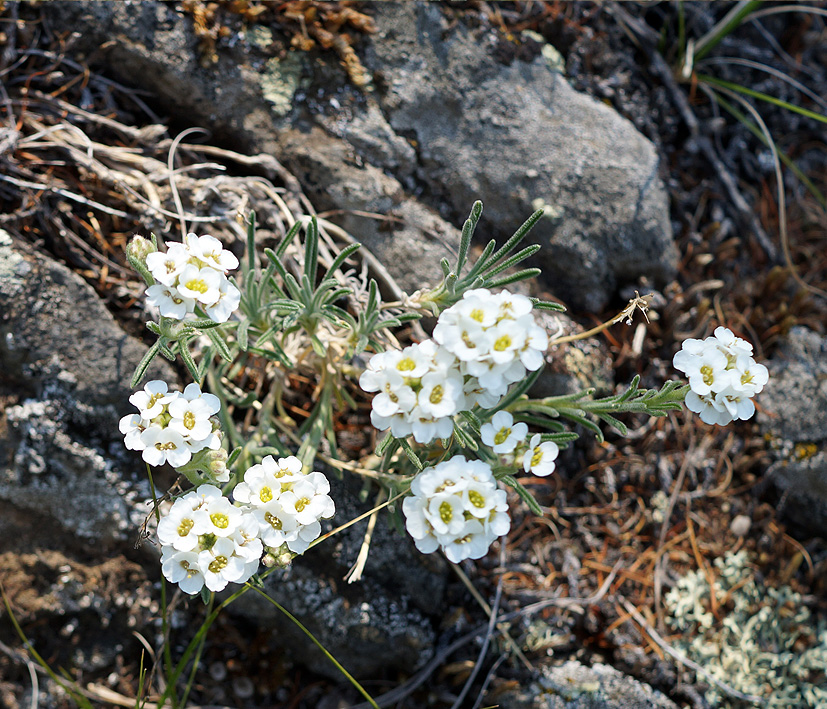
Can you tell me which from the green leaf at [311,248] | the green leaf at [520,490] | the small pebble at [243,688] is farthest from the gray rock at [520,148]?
the small pebble at [243,688]

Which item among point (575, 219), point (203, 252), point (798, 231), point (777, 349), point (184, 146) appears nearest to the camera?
point (203, 252)

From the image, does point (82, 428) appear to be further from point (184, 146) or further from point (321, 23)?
point (321, 23)

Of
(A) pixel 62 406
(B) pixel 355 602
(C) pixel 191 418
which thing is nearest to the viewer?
(C) pixel 191 418

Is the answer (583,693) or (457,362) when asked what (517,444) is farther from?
(583,693)

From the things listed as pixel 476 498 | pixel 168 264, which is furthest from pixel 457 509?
pixel 168 264

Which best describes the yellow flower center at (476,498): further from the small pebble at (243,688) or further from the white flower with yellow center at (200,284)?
the small pebble at (243,688)

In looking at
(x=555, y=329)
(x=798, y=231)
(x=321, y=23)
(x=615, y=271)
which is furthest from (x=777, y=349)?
(x=321, y=23)
